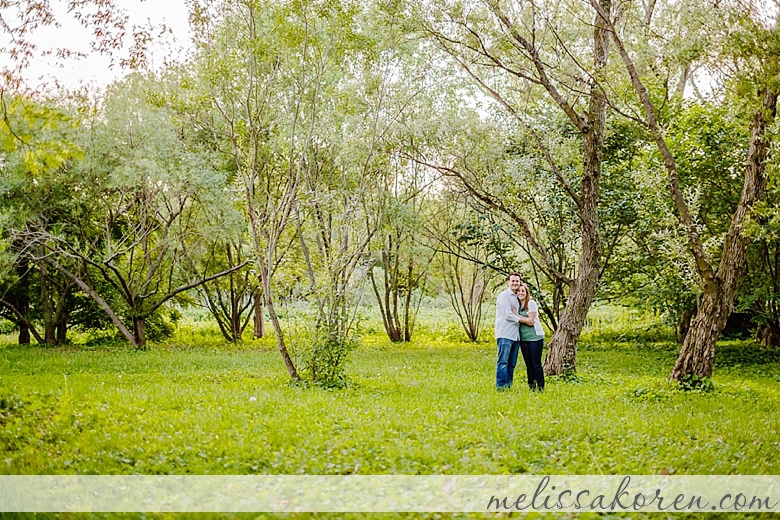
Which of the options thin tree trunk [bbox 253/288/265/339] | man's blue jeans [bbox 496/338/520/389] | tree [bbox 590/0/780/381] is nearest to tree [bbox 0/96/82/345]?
thin tree trunk [bbox 253/288/265/339]

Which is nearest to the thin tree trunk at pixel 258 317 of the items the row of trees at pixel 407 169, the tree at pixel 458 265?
the row of trees at pixel 407 169

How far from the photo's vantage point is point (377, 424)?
26.6ft

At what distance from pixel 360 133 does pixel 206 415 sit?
9.41 metres

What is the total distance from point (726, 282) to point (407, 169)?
12.5m

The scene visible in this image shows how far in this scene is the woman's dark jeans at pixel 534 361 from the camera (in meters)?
11.2

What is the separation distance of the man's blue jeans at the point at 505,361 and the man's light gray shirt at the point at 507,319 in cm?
10

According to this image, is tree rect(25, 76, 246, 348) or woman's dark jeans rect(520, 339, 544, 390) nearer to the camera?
woman's dark jeans rect(520, 339, 544, 390)

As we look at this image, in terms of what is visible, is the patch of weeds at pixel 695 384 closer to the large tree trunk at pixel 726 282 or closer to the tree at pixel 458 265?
the large tree trunk at pixel 726 282

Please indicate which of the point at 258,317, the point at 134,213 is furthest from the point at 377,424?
the point at 258,317

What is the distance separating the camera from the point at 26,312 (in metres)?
22.3

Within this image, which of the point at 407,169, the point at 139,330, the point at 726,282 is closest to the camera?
the point at 726,282

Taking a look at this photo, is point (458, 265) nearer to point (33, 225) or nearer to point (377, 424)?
point (33, 225)

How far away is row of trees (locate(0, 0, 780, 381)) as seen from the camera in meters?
11.2

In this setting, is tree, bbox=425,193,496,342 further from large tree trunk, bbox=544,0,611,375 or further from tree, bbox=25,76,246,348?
large tree trunk, bbox=544,0,611,375
